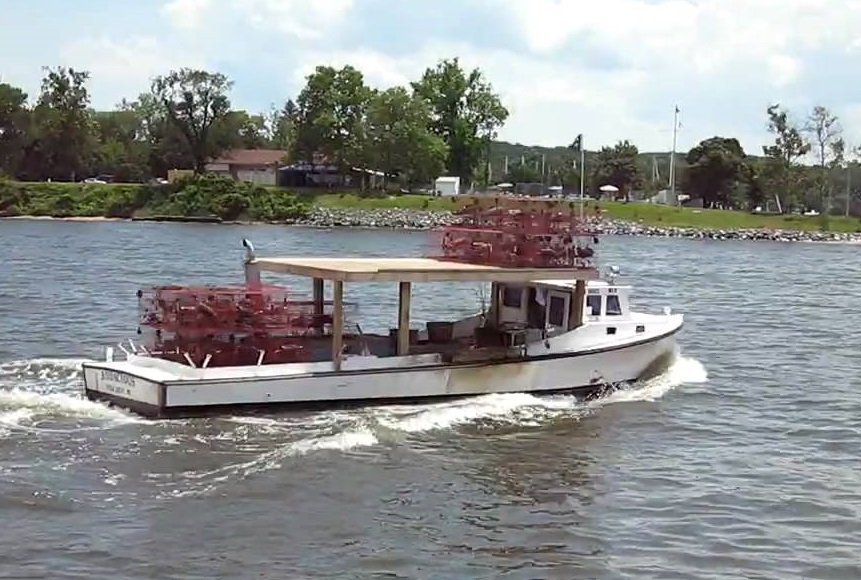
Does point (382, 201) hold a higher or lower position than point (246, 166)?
lower

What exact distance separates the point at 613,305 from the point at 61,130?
400 ft

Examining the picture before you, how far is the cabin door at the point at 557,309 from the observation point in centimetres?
2680

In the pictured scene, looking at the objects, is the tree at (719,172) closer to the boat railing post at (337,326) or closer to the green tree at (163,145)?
the green tree at (163,145)

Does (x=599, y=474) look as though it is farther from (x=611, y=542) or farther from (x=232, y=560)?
(x=232, y=560)

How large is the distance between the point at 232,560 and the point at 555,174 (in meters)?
153

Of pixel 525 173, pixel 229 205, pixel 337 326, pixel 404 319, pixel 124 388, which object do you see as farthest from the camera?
pixel 525 173

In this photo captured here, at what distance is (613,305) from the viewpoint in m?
27.4

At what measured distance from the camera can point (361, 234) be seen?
101312mm

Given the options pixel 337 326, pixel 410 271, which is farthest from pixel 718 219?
pixel 337 326

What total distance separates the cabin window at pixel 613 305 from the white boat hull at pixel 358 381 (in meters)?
0.60

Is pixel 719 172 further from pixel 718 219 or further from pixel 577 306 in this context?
pixel 577 306

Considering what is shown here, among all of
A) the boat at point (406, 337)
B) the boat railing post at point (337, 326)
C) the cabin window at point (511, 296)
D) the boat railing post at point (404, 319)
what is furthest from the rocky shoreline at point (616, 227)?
the boat railing post at point (337, 326)

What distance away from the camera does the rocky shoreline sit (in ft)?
368

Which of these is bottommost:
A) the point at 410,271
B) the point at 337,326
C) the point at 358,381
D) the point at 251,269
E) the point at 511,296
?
the point at 358,381
